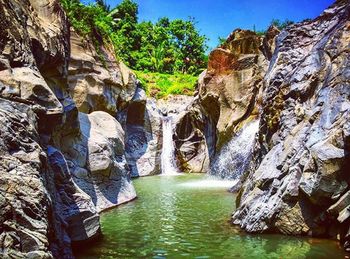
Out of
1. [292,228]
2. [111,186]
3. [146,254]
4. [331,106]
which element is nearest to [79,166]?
[111,186]

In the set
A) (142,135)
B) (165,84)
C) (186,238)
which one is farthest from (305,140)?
(165,84)

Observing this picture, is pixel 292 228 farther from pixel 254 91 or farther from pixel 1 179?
pixel 254 91

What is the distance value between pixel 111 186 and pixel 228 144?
11.8 meters

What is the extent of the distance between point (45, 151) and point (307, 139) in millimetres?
5901

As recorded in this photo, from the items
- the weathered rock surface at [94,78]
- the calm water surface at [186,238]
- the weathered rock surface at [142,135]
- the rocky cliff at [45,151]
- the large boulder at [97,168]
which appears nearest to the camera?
the rocky cliff at [45,151]

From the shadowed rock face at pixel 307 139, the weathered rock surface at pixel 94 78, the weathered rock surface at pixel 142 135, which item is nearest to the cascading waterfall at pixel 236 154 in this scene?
the weathered rock surface at pixel 142 135

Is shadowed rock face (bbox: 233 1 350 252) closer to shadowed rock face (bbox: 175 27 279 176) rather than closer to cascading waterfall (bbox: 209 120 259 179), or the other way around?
cascading waterfall (bbox: 209 120 259 179)

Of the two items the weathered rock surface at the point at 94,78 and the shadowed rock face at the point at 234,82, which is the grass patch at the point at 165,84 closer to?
the shadowed rock face at the point at 234,82

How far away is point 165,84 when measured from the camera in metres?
39.0

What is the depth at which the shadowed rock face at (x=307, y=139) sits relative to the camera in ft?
25.1

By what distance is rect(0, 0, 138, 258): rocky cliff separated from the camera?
525 cm

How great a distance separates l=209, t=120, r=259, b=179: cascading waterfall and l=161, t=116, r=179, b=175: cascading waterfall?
487 centimetres

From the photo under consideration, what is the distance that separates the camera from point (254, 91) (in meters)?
23.6

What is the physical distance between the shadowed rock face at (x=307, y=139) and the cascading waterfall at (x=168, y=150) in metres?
16.0
